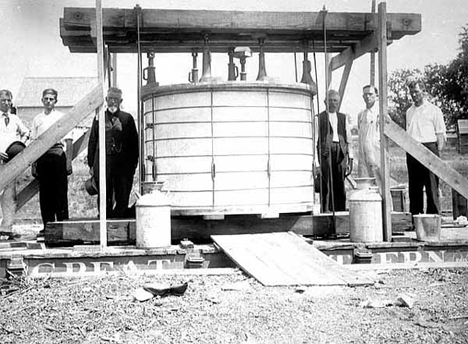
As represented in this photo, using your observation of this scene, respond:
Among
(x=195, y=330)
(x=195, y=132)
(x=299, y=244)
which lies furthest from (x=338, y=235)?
(x=195, y=330)

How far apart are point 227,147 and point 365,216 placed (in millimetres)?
1768

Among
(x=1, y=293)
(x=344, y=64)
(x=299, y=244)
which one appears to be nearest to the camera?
(x=1, y=293)

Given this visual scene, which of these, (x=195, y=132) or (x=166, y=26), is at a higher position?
(x=166, y=26)

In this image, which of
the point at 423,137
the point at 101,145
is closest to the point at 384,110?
the point at 423,137

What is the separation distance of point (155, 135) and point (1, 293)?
269cm

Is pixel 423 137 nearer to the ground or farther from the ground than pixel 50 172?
farther from the ground

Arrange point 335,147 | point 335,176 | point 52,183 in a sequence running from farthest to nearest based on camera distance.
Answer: point 335,176
point 335,147
point 52,183

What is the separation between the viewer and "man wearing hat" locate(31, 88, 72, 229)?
7612mm

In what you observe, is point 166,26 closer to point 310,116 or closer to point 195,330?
point 310,116

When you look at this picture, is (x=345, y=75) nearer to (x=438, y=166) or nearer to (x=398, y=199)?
(x=398, y=199)

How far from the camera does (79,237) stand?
668cm

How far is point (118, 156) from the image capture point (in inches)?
314

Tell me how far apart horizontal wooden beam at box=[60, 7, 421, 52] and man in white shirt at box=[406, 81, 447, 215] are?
100 cm

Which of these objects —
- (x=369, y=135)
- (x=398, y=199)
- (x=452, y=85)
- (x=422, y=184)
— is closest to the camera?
(x=422, y=184)
